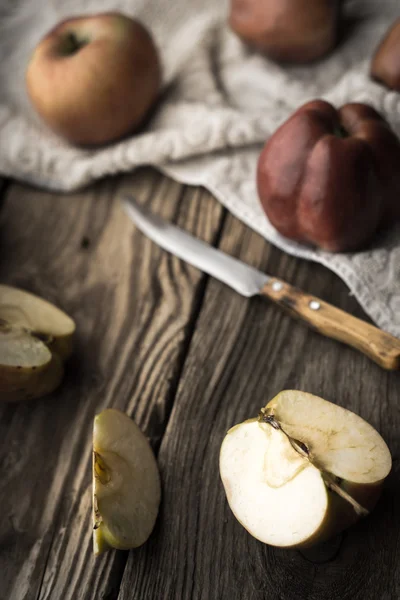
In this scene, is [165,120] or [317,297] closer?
[317,297]

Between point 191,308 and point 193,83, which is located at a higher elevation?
point 193,83

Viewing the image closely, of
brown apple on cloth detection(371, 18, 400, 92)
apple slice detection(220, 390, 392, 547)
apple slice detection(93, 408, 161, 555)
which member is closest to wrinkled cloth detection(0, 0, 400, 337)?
brown apple on cloth detection(371, 18, 400, 92)

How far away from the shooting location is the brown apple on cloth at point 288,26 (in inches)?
38.0

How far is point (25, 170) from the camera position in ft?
3.34

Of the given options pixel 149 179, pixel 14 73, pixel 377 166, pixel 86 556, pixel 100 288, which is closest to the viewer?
pixel 86 556

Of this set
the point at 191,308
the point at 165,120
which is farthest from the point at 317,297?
the point at 165,120

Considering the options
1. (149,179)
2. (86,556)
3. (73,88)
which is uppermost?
(73,88)

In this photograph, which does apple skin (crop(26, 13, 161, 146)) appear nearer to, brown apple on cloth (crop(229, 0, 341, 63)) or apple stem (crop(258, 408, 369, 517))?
brown apple on cloth (crop(229, 0, 341, 63))

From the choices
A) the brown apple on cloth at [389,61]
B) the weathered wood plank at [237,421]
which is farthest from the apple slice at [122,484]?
the brown apple on cloth at [389,61]

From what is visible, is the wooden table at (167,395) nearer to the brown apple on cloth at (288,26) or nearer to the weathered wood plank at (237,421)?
the weathered wood plank at (237,421)

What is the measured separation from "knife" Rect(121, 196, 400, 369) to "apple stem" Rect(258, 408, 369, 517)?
17 centimetres

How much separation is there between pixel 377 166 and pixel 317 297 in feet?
0.58

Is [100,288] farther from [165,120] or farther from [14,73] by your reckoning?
[14,73]

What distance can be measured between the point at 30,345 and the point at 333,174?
1.33ft
